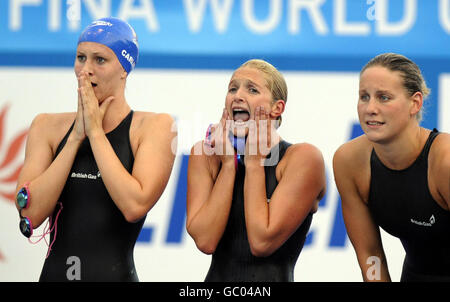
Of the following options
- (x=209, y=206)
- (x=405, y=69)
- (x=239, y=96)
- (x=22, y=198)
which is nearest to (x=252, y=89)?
(x=239, y=96)

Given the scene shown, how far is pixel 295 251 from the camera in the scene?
308 centimetres

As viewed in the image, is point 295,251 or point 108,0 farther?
point 108,0

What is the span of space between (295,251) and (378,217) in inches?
16.8

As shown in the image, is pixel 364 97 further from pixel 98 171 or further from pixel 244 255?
pixel 98 171

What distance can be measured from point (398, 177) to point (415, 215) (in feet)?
0.62

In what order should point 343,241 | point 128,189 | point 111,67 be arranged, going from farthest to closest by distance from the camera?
1. point 343,241
2. point 111,67
3. point 128,189

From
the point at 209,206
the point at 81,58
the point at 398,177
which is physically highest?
the point at 81,58

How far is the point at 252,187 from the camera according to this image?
2.96 m

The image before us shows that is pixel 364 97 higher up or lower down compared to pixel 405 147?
higher up

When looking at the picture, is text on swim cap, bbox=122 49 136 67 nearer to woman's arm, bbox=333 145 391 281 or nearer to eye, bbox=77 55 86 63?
eye, bbox=77 55 86 63

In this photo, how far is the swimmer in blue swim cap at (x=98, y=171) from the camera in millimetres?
2961

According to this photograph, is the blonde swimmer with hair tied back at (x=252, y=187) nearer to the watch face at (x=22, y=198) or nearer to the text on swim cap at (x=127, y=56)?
the text on swim cap at (x=127, y=56)
